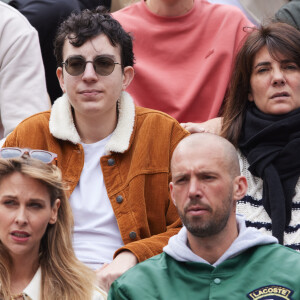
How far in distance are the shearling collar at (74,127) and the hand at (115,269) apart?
2.01 ft

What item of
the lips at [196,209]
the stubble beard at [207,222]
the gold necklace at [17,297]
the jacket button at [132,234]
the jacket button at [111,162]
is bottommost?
the gold necklace at [17,297]

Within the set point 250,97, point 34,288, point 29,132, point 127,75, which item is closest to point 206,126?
point 250,97

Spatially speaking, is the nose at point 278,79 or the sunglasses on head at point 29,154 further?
the nose at point 278,79

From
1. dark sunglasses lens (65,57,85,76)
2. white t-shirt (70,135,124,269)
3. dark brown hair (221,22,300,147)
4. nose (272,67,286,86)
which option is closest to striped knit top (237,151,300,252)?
dark brown hair (221,22,300,147)

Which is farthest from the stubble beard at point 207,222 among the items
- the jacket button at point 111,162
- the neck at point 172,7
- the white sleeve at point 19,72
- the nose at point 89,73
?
the neck at point 172,7

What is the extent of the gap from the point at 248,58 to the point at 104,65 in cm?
86

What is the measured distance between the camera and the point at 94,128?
4375 millimetres

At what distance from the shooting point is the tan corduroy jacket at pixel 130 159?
4.18 m

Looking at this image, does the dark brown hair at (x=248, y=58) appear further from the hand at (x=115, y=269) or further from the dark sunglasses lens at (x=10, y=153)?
the dark sunglasses lens at (x=10, y=153)

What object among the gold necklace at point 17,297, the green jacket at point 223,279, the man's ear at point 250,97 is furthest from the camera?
the man's ear at point 250,97

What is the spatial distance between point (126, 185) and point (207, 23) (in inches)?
57.7

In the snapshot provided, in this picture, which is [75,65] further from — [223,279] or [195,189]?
[223,279]

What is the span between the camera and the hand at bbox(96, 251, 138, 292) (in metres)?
3.75

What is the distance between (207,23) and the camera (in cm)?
519
